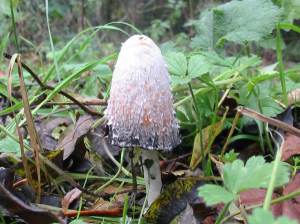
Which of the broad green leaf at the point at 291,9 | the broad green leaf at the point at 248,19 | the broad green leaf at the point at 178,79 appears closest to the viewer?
the broad green leaf at the point at 178,79

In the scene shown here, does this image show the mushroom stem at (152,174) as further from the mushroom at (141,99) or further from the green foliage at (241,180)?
the green foliage at (241,180)

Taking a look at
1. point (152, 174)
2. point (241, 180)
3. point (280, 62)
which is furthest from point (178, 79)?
point (241, 180)

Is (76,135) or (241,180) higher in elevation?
(241,180)

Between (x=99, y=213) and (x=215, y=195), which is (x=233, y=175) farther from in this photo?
(x=99, y=213)

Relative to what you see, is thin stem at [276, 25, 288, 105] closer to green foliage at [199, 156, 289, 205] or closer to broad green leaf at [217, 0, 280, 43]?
broad green leaf at [217, 0, 280, 43]

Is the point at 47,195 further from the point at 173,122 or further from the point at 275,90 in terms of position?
the point at 275,90

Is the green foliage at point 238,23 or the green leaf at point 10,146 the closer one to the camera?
the green leaf at point 10,146

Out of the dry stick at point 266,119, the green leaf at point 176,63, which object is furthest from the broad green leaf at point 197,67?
the dry stick at point 266,119
